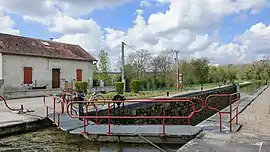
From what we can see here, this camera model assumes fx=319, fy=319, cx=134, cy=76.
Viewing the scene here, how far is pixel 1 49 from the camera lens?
22750mm

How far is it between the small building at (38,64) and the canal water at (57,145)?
12.2 metres

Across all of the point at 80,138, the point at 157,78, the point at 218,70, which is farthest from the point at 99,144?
the point at 218,70

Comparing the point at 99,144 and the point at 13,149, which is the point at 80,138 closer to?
the point at 99,144

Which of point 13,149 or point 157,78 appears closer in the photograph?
point 13,149

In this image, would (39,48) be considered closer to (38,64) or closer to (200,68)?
(38,64)

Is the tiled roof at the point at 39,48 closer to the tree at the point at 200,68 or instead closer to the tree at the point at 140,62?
the tree at the point at 140,62

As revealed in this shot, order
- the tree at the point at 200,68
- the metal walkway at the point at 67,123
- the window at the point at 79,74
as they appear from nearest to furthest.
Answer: the metal walkway at the point at 67,123, the window at the point at 79,74, the tree at the point at 200,68

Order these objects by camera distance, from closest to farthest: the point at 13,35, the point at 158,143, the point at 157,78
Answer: the point at 158,143 < the point at 13,35 < the point at 157,78

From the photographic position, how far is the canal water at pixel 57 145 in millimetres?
8289

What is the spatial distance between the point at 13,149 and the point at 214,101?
21.7m

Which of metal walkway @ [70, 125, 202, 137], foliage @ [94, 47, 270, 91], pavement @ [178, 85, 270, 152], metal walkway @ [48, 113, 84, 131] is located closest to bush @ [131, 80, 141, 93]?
foliage @ [94, 47, 270, 91]

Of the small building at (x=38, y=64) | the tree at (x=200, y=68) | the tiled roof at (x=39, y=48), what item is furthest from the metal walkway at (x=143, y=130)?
the tree at (x=200, y=68)

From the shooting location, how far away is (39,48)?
26984 millimetres

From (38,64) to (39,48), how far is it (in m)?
1.98
